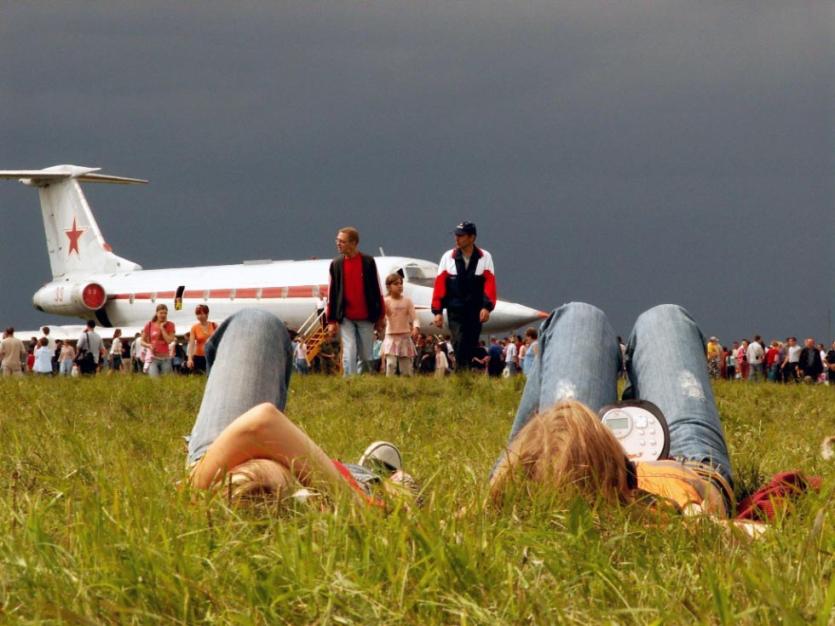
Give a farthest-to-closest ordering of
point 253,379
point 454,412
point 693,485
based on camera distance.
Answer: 1. point 454,412
2. point 253,379
3. point 693,485

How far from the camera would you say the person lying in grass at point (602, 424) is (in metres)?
3.02

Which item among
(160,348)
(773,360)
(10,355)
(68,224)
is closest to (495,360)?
(773,360)

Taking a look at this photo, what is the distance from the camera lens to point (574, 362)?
4.37m

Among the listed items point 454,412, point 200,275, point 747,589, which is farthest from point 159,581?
point 200,275

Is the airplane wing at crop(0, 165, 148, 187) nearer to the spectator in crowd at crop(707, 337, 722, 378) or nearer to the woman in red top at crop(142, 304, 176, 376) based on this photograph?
the spectator in crowd at crop(707, 337, 722, 378)

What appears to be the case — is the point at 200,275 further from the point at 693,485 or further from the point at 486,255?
the point at 693,485

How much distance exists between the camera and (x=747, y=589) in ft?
7.30

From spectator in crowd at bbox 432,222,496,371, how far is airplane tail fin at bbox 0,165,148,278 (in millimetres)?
38509

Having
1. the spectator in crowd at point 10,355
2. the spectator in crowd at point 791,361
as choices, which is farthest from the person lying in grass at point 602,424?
the spectator in crowd at point 791,361

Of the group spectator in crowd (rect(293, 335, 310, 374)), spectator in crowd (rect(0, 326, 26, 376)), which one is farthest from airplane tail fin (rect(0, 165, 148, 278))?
spectator in crowd (rect(0, 326, 26, 376))

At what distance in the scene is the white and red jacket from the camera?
1355cm

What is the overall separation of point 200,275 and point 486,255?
102ft

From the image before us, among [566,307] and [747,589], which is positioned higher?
[566,307]

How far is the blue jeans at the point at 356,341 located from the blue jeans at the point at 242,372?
9199mm
